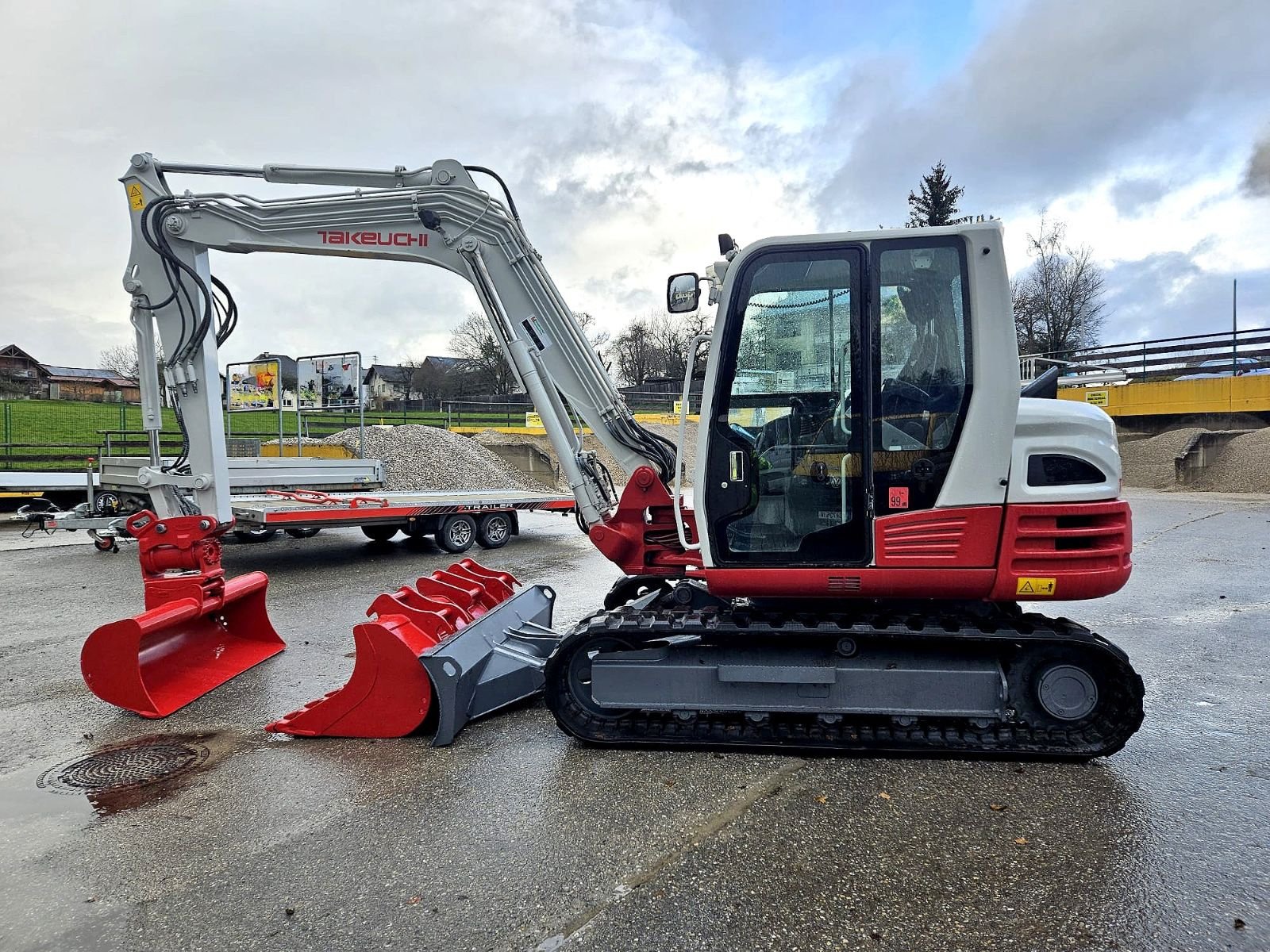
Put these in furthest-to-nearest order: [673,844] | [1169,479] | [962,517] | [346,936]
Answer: [1169,479], [962,517], [673,844], [346,936]

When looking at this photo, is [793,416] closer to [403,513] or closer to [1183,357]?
[403,513]

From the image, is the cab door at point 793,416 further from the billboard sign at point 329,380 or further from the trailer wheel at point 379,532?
the billboard sign at point 329,380

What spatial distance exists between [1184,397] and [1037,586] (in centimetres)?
2462

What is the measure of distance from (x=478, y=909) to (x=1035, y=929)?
1.97 m

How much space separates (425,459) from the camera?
65.2ft

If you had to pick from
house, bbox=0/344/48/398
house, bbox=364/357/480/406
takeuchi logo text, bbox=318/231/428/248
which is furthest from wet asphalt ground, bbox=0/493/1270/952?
house, bbox=0/344/48/398

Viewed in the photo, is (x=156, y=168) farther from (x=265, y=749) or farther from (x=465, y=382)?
(x=465, y=382)

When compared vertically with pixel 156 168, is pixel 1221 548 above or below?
below

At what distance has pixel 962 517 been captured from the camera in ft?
13.1

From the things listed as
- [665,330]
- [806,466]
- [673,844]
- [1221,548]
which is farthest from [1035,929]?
[665,330]

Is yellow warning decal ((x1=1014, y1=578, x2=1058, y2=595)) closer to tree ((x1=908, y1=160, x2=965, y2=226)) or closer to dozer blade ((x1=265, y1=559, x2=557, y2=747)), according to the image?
dozer blade ((x1=265, y1=559, x2=557, y2=747))

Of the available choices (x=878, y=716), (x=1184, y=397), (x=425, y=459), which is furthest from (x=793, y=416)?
(x=1184, y=397)

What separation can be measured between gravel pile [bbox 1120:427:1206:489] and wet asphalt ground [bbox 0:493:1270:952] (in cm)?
2054

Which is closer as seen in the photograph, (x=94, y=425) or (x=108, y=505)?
(x=108, y=505)
